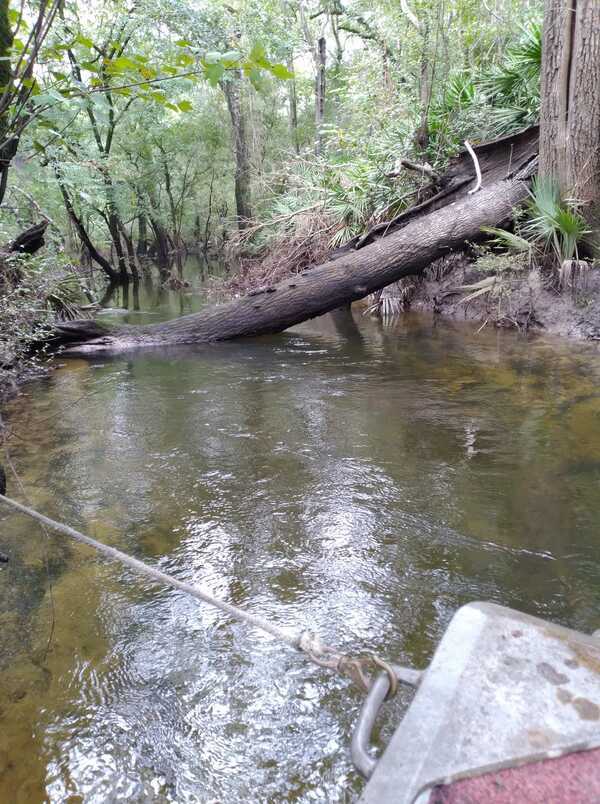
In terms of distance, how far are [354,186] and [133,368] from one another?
19.2ft

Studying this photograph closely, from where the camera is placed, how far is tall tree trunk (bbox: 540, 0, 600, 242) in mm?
6910

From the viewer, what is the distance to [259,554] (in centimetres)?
293

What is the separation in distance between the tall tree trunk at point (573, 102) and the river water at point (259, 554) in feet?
9.67

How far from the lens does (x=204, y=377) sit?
6.43 metres

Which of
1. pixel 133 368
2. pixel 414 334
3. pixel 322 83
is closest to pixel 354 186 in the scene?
pixel 414 334

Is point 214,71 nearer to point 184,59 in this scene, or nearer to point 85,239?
point 184,59

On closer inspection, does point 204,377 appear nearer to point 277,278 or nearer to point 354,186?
point 277,278

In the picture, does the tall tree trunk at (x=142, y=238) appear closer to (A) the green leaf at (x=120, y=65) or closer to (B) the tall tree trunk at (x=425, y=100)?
(B) the tall tree trunk at (x=425, y=100)

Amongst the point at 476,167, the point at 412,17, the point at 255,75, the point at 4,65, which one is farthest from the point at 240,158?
the point at 255,75

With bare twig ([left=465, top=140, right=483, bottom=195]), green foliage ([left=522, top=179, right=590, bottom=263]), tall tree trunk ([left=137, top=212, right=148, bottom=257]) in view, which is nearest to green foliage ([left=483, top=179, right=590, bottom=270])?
green foliage ([left=522, top=179, right=590, bottom=263])

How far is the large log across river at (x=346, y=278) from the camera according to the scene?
7703 millimetres

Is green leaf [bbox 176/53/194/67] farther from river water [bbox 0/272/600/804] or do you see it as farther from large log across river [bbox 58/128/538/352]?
large log across river [bbox 58/128/538/352]

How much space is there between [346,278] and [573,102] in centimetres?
351

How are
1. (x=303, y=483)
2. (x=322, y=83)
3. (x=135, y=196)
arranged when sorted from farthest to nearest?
1. (x=135, y=196)
2. (x=322, y=83)
3. (x=303, y=483)
